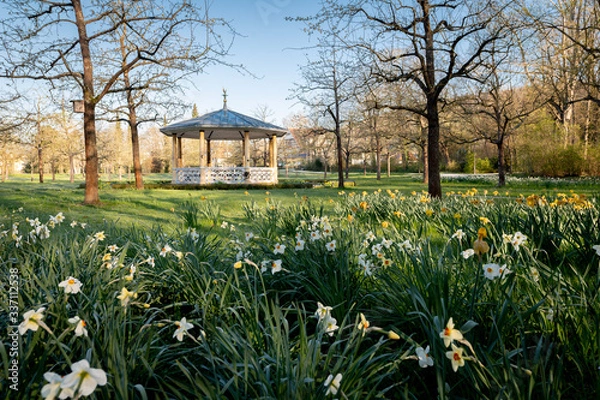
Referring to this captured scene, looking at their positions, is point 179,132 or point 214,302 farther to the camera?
point 179,132

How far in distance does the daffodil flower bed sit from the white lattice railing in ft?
56.5

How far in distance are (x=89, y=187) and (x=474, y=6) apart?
959cm

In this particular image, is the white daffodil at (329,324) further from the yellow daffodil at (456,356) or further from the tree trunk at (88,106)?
the tree trunk at (88,106)

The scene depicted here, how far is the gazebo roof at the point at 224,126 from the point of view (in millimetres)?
20031

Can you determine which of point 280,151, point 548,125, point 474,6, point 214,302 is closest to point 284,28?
point 474,6

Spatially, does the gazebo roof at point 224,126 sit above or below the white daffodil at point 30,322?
above

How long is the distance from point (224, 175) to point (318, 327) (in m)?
19.7

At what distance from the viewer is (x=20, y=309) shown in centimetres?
173

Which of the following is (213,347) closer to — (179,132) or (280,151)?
(179,132)

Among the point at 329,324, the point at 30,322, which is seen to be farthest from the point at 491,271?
the point at 30,322

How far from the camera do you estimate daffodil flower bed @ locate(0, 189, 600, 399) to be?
123 cm

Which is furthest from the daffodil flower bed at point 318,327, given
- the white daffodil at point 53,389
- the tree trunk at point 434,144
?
the tree trunk at point 434,144

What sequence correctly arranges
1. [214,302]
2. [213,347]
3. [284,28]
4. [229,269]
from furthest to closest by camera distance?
1. [284,28]
2. [229,269]
3. [214,302]
4. [213,347]

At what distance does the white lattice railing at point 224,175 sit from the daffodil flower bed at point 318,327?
17.2 metres
